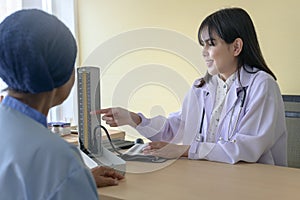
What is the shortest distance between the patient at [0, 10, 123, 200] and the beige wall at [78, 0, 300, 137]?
988 mm

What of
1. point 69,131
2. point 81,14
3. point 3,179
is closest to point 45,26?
point 3,179

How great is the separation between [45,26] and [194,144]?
96 cm

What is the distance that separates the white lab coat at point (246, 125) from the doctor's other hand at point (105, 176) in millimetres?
364

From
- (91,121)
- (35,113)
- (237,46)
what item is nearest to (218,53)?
(237,46)

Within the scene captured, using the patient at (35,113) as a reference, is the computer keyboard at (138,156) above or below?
below

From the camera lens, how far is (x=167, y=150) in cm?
153

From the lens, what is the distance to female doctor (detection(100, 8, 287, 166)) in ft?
4.97

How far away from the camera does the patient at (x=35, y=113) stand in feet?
2.25

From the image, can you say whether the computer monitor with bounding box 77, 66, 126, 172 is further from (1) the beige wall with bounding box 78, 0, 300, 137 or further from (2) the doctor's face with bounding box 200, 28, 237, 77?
(2) the doctor's face with bounding box 200, 28, 237, 77

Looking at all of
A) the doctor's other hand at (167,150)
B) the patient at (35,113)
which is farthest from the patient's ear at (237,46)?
the patient at (35,113)

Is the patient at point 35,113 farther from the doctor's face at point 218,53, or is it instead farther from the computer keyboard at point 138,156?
the doctor's face at point 218,53

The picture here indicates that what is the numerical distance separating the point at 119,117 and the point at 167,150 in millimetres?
253

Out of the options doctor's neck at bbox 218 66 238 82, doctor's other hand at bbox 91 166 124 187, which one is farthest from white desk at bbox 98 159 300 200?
doctor's neck at bbox 218 66 238 82

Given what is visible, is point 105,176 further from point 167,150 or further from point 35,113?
point 35,113
